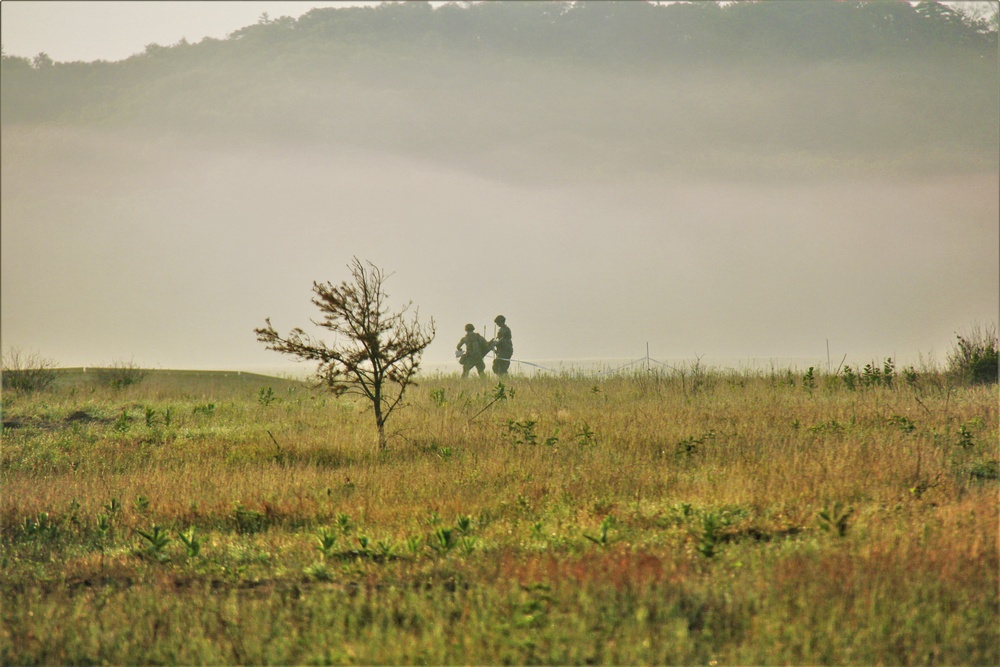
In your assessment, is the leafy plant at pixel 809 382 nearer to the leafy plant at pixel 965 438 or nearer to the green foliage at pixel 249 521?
the leafy plant at pixel 965 438

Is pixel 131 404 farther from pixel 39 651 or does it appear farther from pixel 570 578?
pixel 570 578

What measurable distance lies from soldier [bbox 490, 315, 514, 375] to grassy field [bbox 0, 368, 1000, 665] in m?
9.70

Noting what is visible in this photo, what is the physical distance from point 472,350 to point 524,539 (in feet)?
57.0

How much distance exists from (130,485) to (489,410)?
6764 mm

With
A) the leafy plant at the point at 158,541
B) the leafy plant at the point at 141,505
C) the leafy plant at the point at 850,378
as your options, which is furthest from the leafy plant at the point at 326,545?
the leafy plant at the point at 850,378

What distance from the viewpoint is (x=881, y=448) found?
9.69 m

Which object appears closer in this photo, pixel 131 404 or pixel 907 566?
pixel 907 566

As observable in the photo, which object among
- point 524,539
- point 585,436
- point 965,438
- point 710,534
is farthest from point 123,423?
point 965,438

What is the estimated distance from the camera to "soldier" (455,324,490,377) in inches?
941

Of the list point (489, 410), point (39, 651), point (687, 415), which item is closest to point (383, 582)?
point (39, 651)

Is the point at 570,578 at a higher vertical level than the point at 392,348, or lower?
lower

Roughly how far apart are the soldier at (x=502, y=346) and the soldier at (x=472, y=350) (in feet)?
1.15

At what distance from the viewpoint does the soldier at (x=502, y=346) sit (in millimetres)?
23750

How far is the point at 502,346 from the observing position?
24.1m
